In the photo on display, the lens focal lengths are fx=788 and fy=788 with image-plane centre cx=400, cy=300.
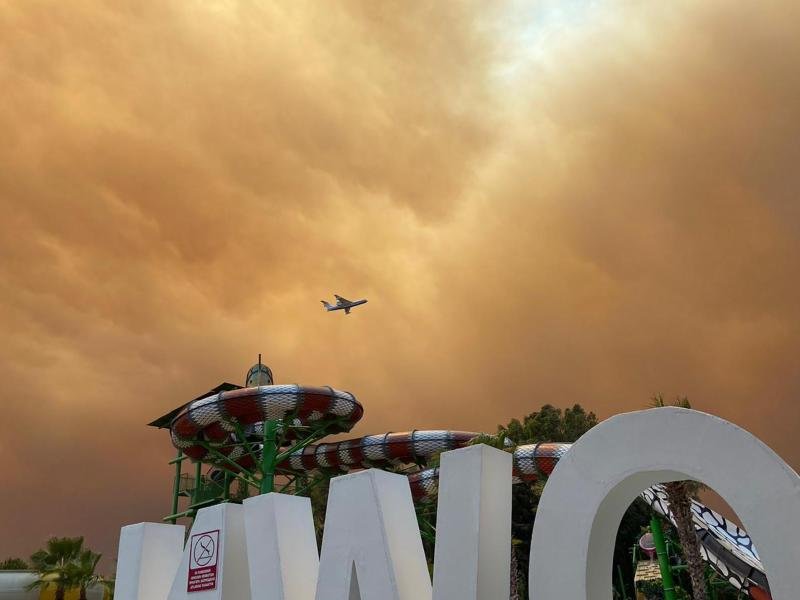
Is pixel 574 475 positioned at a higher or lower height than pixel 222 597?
higher

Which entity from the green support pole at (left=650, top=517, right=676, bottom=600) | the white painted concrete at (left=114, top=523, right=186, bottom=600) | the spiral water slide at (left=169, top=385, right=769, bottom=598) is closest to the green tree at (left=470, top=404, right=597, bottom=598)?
the spiral water slide at (left=169, top=385, right=769, bottom=598)

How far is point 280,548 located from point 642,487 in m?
6.24

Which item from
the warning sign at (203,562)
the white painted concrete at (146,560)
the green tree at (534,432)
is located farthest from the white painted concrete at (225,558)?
the green tree at (534,432)

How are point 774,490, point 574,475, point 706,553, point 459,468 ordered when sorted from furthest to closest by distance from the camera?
point 706,553 → point 459,468 → point 574,475 → point 774,490

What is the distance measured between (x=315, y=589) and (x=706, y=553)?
20.5 meters

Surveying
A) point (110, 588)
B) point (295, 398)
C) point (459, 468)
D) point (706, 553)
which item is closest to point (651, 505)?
point (706, 553)

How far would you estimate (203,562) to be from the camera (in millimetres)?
14438

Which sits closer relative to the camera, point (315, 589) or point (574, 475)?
point (574, 475)

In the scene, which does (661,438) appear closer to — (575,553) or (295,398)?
(575,553)

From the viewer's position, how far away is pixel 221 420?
99.8ft

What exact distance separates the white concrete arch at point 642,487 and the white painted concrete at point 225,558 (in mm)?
6207

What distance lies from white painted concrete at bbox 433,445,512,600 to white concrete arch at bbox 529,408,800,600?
0.71 m

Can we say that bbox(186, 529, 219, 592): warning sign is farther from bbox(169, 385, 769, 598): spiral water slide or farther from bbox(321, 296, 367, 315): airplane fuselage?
bbox(321, 296, 367, 315): airplane fuselage

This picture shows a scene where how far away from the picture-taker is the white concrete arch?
8.53m
